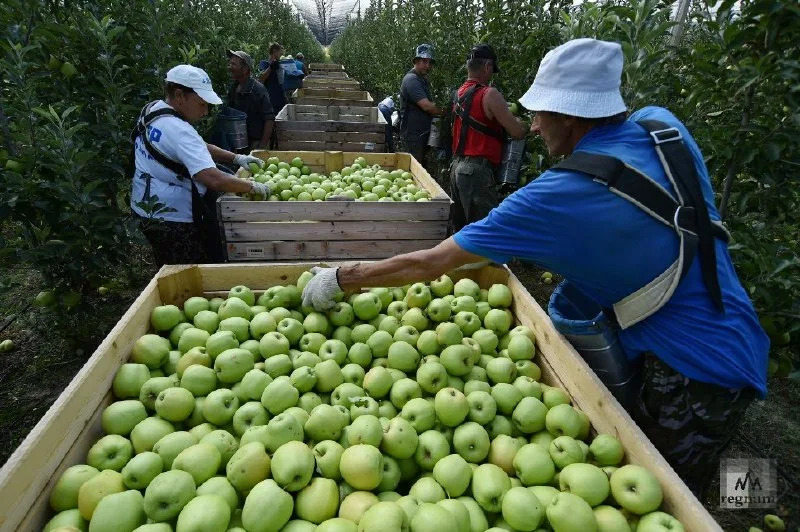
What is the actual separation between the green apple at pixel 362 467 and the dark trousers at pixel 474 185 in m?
4.30

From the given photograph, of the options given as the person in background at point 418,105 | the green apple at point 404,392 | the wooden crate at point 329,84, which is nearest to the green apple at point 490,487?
the green apple at point 404,392

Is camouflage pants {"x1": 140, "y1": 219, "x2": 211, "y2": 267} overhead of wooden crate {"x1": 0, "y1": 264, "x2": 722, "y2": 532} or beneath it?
beneath

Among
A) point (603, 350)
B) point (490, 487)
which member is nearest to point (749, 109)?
point (603, 350)

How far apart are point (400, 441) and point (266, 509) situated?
0.57 meters

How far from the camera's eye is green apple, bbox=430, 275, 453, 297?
3.08 metres

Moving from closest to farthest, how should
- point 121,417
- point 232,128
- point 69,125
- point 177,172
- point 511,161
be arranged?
point 121,417
point 177,172
point 69,125
point 511,161
point 232,128

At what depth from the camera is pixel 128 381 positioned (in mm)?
2207

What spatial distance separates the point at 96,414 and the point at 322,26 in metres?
64.6

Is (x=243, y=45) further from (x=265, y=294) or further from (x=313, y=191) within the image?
(x=265, y=294)

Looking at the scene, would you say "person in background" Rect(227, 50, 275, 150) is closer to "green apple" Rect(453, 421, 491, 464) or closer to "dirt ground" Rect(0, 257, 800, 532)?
"dirt ground" Rect(0, 257, 800, 532)

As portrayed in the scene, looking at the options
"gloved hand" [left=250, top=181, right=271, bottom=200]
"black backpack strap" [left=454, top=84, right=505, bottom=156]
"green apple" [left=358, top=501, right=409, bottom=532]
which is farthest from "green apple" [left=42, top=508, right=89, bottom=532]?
"black backpack strap" [left=454, top=84, right=505, bottom=156]

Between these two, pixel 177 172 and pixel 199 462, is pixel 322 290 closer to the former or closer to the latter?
pixel 199 462

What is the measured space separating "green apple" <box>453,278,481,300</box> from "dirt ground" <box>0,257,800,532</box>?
6.59 feet

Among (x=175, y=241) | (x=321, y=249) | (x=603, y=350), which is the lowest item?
(x=321, y=249)
